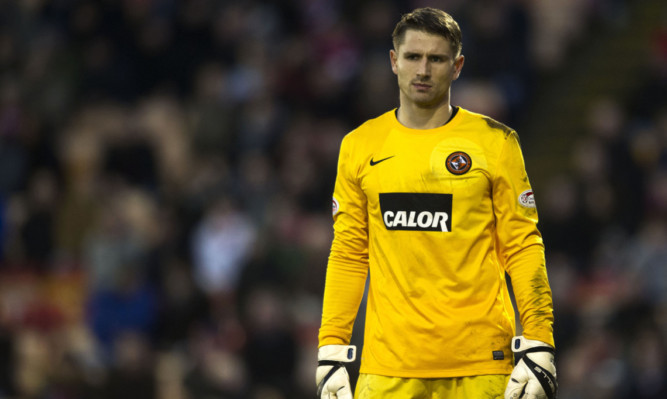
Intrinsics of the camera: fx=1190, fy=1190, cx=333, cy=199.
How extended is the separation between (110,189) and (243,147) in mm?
1575

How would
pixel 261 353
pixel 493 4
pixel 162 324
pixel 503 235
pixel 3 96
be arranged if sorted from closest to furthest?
1. pixel 503 235
2. pixel 261 353
3. pixel 162 324
4. pixel 493 4
5. pixel 3 96

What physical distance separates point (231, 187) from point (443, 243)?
7.91 meters

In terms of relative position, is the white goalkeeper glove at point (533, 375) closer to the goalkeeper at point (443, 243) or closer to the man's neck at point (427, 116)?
the goalkeeper at point (443, 243)

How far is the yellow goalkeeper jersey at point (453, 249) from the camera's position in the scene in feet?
16.7

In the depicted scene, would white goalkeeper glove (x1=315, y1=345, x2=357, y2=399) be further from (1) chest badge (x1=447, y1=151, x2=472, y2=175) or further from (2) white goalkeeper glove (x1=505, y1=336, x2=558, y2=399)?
(1) chest badge (x1=447, y1=151, x2=472, y2=175)

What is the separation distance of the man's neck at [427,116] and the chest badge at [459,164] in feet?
0.67

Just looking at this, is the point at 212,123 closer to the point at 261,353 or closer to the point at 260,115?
the point at 260,115

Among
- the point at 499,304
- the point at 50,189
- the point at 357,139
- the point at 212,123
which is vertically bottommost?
the point at 499,304

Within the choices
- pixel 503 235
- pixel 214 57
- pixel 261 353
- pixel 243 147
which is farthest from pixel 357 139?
pixel 214 57

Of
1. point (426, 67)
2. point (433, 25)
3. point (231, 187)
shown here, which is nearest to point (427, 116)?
point (426, 67)

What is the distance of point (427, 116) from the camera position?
5.24 m

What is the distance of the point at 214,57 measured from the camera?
14320 mm

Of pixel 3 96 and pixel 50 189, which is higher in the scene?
pixel 3 96

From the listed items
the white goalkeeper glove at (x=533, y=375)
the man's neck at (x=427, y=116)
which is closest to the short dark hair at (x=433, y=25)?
the man's neck at (x=427, y=116)
